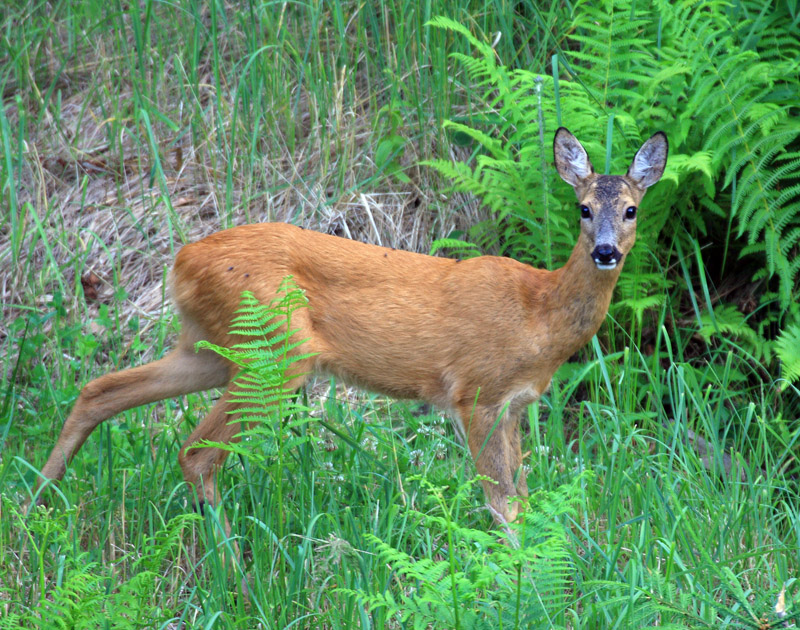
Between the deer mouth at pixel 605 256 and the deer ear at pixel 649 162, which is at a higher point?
the deer ear at pixel 649 162

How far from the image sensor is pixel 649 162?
4.64 metres

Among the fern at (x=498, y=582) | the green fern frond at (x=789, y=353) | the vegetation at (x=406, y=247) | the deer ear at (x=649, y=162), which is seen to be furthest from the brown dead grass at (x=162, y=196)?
the fern at (x=498, y=582)

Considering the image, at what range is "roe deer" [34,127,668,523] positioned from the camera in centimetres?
431

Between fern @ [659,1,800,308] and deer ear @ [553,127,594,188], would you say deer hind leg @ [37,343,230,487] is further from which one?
fern @ [659,1,800,308]

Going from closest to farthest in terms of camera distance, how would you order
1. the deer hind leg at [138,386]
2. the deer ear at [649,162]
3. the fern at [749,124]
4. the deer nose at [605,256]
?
the deer nose at [605,256]
the deer hind leg at [138,386]
the deer ear at [649,162]
the fern at [749,124]

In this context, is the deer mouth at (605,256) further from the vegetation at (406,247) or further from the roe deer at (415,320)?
the vegetation at (406,247)

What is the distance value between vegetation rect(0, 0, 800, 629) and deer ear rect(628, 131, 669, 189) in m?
0.36

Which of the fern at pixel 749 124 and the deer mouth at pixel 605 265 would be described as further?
the fern at pixel 749 124

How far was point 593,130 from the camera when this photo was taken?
5.40m

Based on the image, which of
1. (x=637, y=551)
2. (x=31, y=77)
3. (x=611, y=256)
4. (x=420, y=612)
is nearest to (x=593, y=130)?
(x=611, y=256)

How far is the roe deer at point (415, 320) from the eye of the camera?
4.31 meters

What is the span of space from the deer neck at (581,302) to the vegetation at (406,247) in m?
0.21

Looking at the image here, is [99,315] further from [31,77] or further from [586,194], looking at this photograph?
[586,194]

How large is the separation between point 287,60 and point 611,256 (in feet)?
10.1
